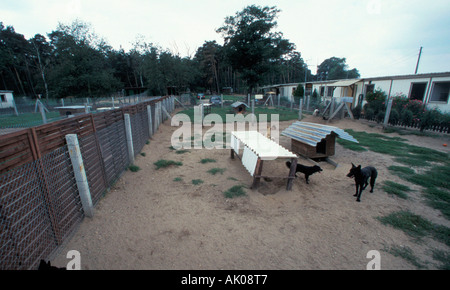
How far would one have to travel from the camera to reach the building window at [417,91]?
13886 mm

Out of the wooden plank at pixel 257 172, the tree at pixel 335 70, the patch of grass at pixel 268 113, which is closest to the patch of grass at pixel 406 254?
the wooden plank at pixel 257 172

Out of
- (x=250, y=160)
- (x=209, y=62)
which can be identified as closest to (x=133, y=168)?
(x=250, y=160)

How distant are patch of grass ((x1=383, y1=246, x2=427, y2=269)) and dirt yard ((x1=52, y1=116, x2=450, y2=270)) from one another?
7 cm

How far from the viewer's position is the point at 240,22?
29062 millimetres

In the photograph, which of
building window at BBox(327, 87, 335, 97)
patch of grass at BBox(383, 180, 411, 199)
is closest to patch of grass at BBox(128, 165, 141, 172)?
patch of grass at BBox(383, 180, 411, 199)

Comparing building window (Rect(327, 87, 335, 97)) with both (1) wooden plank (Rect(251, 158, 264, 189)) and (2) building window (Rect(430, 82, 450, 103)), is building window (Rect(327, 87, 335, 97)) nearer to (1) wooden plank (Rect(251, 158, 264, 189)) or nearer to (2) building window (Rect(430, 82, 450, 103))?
(2) building window (Rect(430, 82, 450, 103))

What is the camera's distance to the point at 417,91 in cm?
1438

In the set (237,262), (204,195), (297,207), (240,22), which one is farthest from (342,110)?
(240,22)

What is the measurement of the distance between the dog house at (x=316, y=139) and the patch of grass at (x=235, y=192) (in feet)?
9.83

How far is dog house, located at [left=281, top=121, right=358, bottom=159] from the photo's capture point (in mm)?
6301

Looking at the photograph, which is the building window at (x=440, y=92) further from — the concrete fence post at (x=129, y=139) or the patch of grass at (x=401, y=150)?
the concrete fence post at (x=129, y=139)

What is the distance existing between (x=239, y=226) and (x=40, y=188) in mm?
2906

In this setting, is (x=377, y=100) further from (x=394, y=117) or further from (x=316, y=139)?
(x=316, y=139)
